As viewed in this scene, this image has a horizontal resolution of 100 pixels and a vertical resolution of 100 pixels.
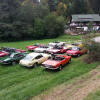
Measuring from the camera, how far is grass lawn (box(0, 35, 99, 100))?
8492mm

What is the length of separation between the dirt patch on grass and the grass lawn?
746 millimetres

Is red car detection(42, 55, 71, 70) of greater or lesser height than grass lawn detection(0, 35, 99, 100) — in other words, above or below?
above

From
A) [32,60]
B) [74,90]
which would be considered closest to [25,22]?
[32,60]

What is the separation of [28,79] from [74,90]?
4438mm

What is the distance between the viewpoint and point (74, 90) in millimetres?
8375

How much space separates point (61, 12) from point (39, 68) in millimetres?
58080

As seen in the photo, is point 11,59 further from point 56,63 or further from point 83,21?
point 83,21

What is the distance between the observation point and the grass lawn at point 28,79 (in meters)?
8.49

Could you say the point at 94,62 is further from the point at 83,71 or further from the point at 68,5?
the point at 68,5

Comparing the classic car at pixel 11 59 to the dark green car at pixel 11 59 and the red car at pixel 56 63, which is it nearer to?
the dark green car at pixel 11 59

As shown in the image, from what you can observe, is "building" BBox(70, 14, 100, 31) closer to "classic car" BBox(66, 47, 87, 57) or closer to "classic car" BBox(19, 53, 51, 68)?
"classic car" BBox(66, 47, 87, 57)

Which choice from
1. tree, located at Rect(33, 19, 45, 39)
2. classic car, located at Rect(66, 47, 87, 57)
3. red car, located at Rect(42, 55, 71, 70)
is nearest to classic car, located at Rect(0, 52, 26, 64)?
red car, located at Rect(42, 55, 71, 70)

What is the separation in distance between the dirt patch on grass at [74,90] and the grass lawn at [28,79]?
0.75m

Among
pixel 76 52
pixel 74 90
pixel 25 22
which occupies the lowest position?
pixel 74 90
